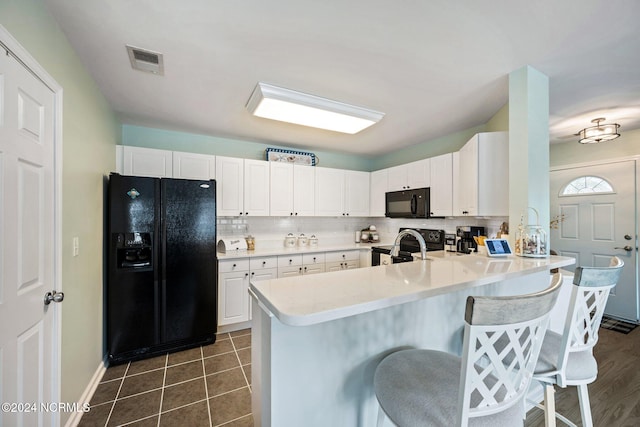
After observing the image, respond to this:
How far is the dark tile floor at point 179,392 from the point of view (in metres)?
1.66

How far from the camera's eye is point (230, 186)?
324cm

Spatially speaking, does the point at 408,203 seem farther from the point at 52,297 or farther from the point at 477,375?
the point at 52,297

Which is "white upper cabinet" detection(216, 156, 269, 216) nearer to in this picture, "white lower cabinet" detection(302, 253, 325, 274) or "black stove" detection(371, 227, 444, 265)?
"white lower cabinet" detection(302, 253, 325, 274)

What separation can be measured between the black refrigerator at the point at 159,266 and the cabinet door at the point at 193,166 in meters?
0.51

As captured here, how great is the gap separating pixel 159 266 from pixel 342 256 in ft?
7.47

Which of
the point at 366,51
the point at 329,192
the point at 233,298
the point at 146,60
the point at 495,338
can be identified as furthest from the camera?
the point at 329,192

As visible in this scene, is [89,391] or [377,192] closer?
[89,391]

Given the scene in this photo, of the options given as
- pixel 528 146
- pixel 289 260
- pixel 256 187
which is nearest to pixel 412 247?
pixel 289 260

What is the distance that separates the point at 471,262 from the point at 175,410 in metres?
2.23

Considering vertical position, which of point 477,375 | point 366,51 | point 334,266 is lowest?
point 334,266

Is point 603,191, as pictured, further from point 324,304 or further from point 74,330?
point 74,330

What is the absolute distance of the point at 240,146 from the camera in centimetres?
359

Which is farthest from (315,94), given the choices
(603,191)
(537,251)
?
(603,191)

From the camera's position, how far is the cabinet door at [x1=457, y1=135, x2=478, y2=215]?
248 cm
